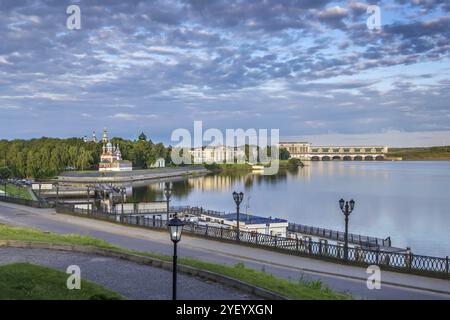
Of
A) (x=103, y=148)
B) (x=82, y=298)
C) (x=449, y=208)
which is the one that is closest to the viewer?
(x=82, y=298)

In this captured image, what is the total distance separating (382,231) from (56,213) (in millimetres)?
26408

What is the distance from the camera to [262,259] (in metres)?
19.4

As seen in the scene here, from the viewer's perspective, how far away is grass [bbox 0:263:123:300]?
9.77m

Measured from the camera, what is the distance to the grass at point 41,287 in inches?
385

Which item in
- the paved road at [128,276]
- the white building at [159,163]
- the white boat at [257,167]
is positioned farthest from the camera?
the white boat at [257,167]

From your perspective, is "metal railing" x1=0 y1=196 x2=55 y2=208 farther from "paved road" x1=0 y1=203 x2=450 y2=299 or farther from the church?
the church

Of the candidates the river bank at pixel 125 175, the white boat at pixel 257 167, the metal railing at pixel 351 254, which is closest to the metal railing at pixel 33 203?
the metal railing at pixel 351 254

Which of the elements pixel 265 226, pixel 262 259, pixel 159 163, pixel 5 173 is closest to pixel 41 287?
pixel 262 259

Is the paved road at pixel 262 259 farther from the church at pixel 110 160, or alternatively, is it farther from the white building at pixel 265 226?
the church at pixel 110 160

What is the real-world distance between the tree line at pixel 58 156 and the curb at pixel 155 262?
92.1 metres
